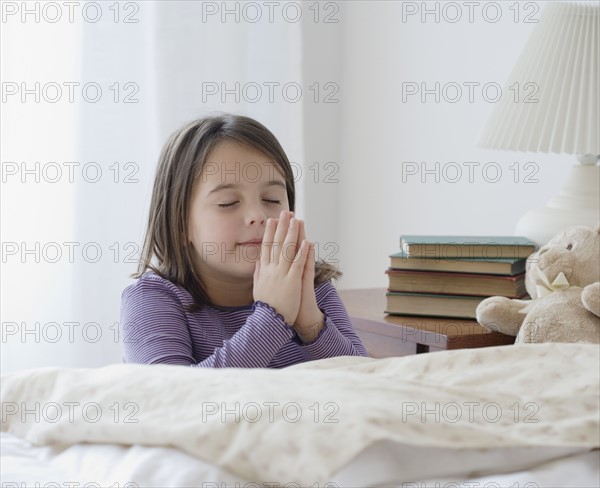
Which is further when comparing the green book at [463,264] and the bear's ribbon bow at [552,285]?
the green book at [463,264]

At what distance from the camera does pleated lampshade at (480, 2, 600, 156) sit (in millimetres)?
1570

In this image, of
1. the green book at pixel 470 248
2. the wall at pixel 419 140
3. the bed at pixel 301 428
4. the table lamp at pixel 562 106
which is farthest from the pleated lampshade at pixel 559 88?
the bed at pixel 301 428

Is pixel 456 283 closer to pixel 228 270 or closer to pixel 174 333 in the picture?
pixel 228 270

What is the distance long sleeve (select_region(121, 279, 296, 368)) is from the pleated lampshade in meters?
0.66

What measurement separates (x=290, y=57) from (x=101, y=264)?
77 centimetres

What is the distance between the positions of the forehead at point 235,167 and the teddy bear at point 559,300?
398mm

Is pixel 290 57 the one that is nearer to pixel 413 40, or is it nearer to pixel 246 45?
pixel 246 45

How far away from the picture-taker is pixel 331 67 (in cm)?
270

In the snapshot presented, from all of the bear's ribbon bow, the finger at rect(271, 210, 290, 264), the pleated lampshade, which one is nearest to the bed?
the finger at rect(271, 210, 290, 264)

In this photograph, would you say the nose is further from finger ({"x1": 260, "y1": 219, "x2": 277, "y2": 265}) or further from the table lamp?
the table lamp

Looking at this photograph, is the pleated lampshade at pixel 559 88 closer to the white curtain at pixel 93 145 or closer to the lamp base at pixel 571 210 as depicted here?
the lamp base at pixel 571 210

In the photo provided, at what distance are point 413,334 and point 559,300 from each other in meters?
0.26

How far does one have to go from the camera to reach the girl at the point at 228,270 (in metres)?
1.20

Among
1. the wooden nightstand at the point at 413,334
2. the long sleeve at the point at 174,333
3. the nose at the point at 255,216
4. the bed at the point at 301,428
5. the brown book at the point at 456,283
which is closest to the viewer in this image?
the bed at the point at 301,428
